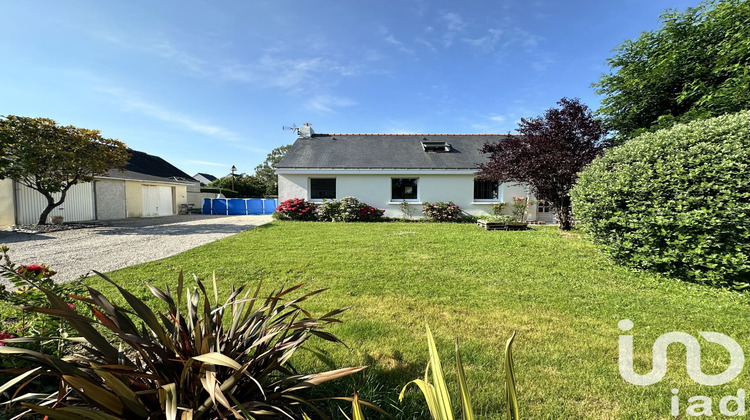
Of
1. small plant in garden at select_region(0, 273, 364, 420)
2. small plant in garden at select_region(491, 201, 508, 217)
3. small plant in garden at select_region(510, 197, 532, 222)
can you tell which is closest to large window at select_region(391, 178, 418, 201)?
small plant in garden at select_region(491, 201, 508, 217)

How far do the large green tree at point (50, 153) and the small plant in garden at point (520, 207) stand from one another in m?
17.4

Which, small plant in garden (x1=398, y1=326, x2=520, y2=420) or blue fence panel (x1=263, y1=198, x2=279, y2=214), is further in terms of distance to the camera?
blue fence panel (x1=263, y1=198, x2=279, y2=214)

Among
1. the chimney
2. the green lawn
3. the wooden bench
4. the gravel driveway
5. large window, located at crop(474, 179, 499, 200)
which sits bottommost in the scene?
the green lawn

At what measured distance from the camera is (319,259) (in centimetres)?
592

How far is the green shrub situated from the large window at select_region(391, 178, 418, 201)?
10099 millimetres

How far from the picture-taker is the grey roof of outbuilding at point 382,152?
1511 centimetres

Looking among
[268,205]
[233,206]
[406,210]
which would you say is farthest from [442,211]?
[233,206]

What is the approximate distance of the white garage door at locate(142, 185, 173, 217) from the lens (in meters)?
17.8

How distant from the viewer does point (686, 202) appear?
13.5 ft

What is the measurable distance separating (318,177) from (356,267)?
10.6m

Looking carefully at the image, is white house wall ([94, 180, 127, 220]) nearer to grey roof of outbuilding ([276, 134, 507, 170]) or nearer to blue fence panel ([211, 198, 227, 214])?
blue fence panel ([211, 198, 227, 214])

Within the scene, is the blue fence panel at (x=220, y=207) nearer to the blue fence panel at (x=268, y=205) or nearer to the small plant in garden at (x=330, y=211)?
the blue fence panel at (x=268, y=205)

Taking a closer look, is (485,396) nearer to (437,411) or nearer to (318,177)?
(437,411)

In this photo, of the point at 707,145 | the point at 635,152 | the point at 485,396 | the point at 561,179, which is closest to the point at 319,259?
the point at 485,396
